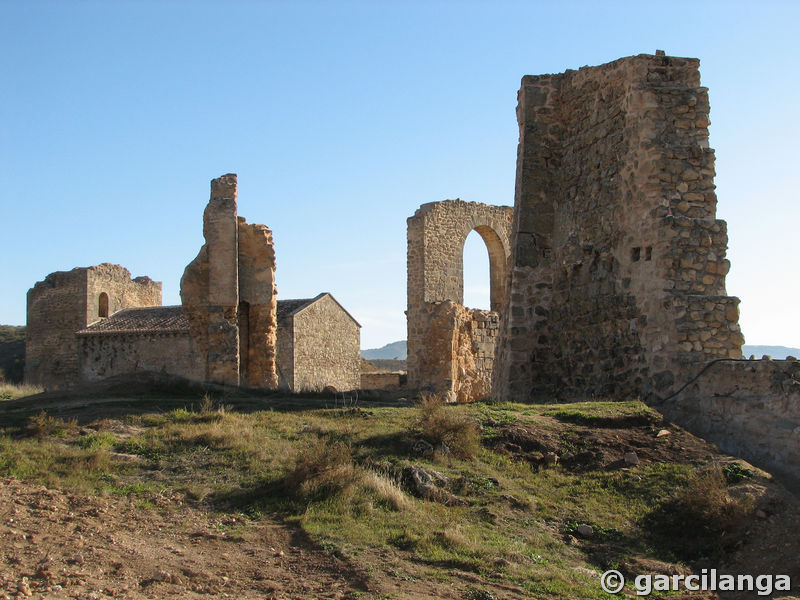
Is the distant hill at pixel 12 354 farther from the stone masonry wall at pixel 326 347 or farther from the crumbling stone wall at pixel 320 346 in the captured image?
the stone masonry wall at pixel 326 347

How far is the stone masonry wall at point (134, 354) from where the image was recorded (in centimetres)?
3030

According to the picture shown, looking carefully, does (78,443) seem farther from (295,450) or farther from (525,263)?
(525,263)

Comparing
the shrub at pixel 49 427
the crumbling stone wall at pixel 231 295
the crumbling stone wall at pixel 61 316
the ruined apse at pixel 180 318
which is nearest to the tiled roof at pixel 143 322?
the ruined apse at pixel 180 318

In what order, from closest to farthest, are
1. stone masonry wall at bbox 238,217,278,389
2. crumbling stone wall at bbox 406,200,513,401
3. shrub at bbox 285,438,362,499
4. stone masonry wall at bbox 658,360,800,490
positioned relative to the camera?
1. shrub at bbox 285,438,362,499
2. stone masonry wall at bbox 658,360,800,490
3. stone masonry wall at bbox 238,217,278,389
4. crumbling stone wall at bbox 406,200,513,401

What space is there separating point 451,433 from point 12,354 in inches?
1697

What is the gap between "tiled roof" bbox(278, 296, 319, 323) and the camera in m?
31.0

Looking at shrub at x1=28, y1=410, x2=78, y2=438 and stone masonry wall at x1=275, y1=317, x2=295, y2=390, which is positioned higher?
stone masonry wall at x1=275, y1=317, x2=295, y2=390

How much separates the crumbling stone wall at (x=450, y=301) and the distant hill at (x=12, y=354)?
21804mm

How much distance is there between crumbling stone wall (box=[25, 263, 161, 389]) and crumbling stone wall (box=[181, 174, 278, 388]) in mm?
20923

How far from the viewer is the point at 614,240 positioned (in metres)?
10.4

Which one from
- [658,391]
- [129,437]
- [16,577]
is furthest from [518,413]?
[16,577]

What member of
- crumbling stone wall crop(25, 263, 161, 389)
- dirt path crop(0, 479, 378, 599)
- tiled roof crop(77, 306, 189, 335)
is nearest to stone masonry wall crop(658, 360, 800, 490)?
dirt path crop(0, 479, 378, 599)

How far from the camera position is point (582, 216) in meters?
11.3

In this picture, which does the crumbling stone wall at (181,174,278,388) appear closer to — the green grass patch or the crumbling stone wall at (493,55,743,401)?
the crumbling stone wall at (493,55,743,401)
